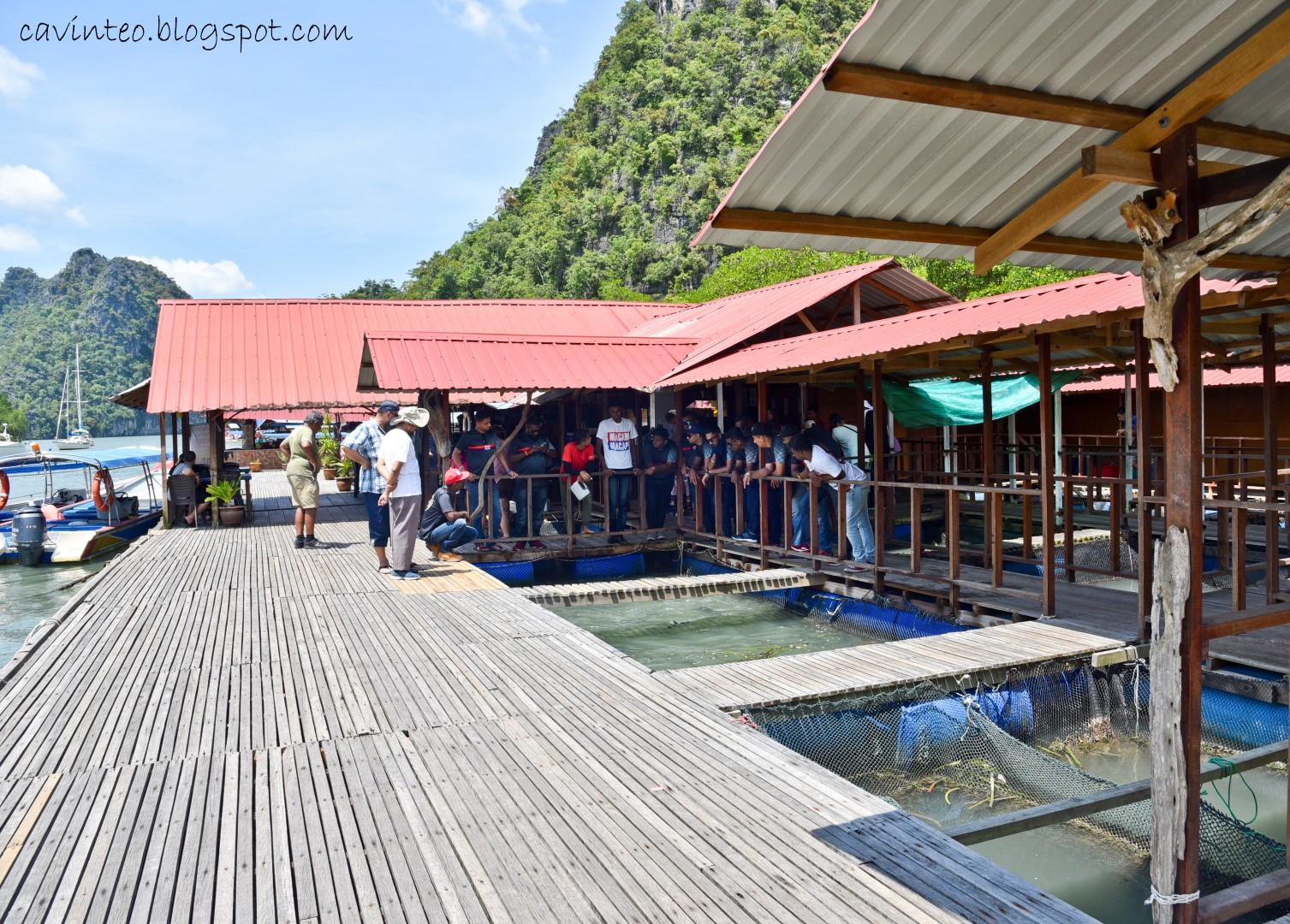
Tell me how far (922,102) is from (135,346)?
127103 mm

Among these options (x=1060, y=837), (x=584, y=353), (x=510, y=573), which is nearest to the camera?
(x=1060, y=837)

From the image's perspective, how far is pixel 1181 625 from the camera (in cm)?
289

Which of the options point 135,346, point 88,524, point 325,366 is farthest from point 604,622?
point 135,346

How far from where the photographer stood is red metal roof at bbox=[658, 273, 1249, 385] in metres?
5.84

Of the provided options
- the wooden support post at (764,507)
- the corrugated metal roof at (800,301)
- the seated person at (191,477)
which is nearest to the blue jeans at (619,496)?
the corrugated metal roof at (800,301)

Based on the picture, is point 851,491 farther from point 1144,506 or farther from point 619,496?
point 619,496

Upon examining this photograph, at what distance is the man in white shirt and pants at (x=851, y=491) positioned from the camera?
9.22 meters

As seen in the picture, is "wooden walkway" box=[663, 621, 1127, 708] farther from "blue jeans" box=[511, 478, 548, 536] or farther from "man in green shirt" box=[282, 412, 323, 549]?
"man in green shirt" box=[282, 412, 323, 549]

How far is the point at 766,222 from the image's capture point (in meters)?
3.51

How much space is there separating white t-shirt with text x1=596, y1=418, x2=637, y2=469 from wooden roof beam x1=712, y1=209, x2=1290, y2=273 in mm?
7589

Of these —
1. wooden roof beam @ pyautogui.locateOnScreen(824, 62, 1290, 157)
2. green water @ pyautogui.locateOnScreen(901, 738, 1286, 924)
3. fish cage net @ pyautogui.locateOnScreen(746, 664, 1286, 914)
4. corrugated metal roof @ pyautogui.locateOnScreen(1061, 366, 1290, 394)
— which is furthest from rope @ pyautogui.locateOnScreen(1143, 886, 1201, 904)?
corrugated metal roof @ pyautogui.locateOnScreen(1061, 366, 1290, 394)

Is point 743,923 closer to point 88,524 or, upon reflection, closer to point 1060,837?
point 1060,837

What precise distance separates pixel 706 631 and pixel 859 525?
1947 millimetres

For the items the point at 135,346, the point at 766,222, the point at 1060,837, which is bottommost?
the point at 1060,837
